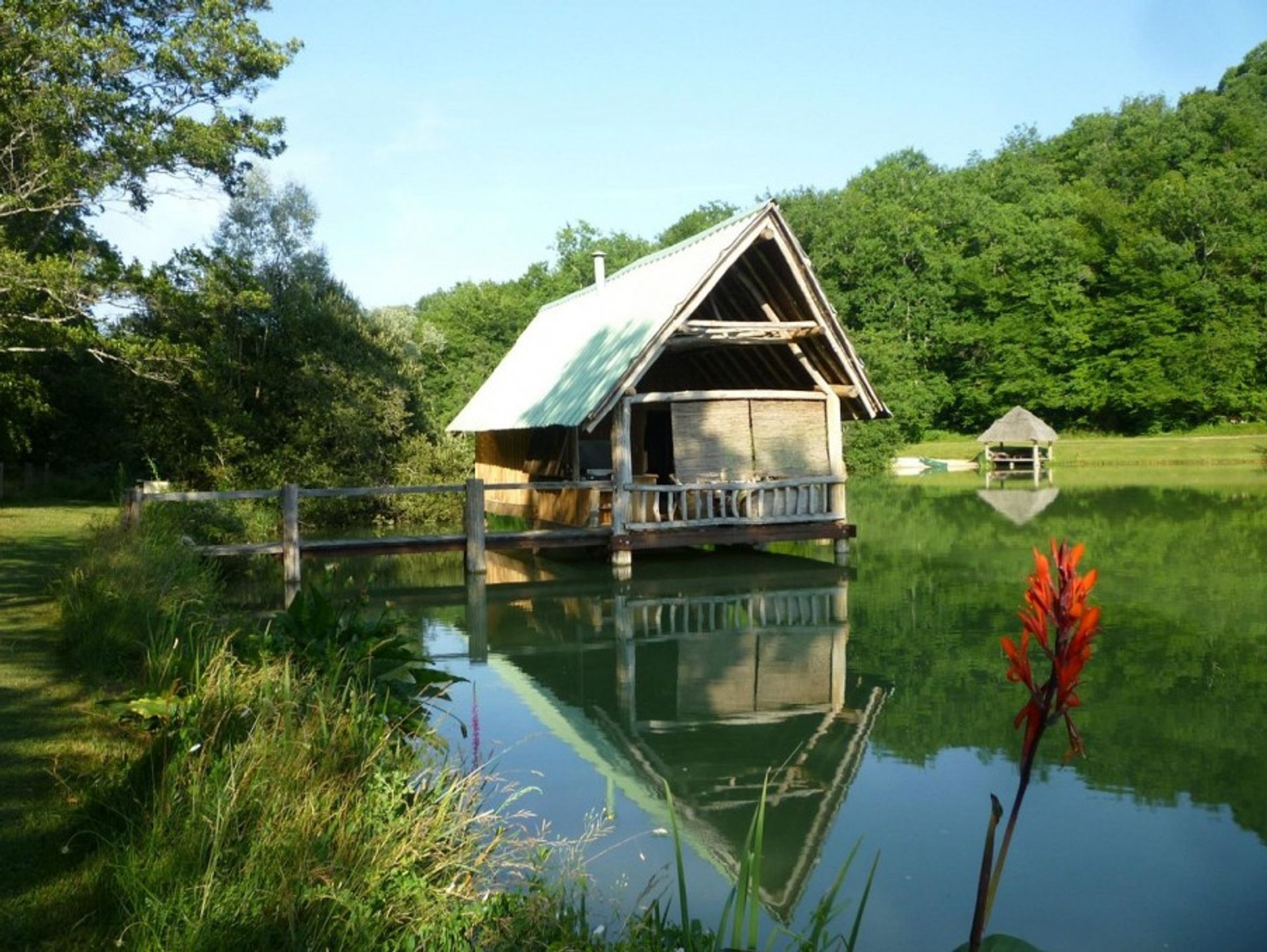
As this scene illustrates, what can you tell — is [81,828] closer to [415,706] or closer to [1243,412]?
[415,706]

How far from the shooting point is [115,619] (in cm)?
801

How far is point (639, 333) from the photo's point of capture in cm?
1742

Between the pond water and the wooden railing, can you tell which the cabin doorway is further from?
the pond water

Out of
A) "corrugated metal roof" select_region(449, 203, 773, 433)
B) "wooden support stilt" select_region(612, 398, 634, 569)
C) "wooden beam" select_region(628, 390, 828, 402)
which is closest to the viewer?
"wooden support stilt" select_region(612, 398, 634, 569)

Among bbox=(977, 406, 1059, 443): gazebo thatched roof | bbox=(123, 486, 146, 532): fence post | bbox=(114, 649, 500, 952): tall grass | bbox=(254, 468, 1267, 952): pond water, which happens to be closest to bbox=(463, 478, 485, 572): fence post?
bbox=(254, 468, 1267, 952): pond water

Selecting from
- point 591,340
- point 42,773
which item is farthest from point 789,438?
point 42,773

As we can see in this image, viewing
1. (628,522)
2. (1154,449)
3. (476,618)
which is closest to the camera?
(476,618)

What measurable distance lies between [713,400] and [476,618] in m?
6.51

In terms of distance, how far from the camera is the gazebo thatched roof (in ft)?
134

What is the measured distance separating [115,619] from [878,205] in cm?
5634

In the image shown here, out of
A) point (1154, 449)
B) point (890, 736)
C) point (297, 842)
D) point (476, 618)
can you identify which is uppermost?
point (1154, 449)

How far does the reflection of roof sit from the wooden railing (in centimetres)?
612

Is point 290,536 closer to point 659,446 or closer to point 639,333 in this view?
point 639,333

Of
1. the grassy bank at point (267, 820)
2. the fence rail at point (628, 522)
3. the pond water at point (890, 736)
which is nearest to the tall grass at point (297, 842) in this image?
the grassy bank at point (267, 820)
